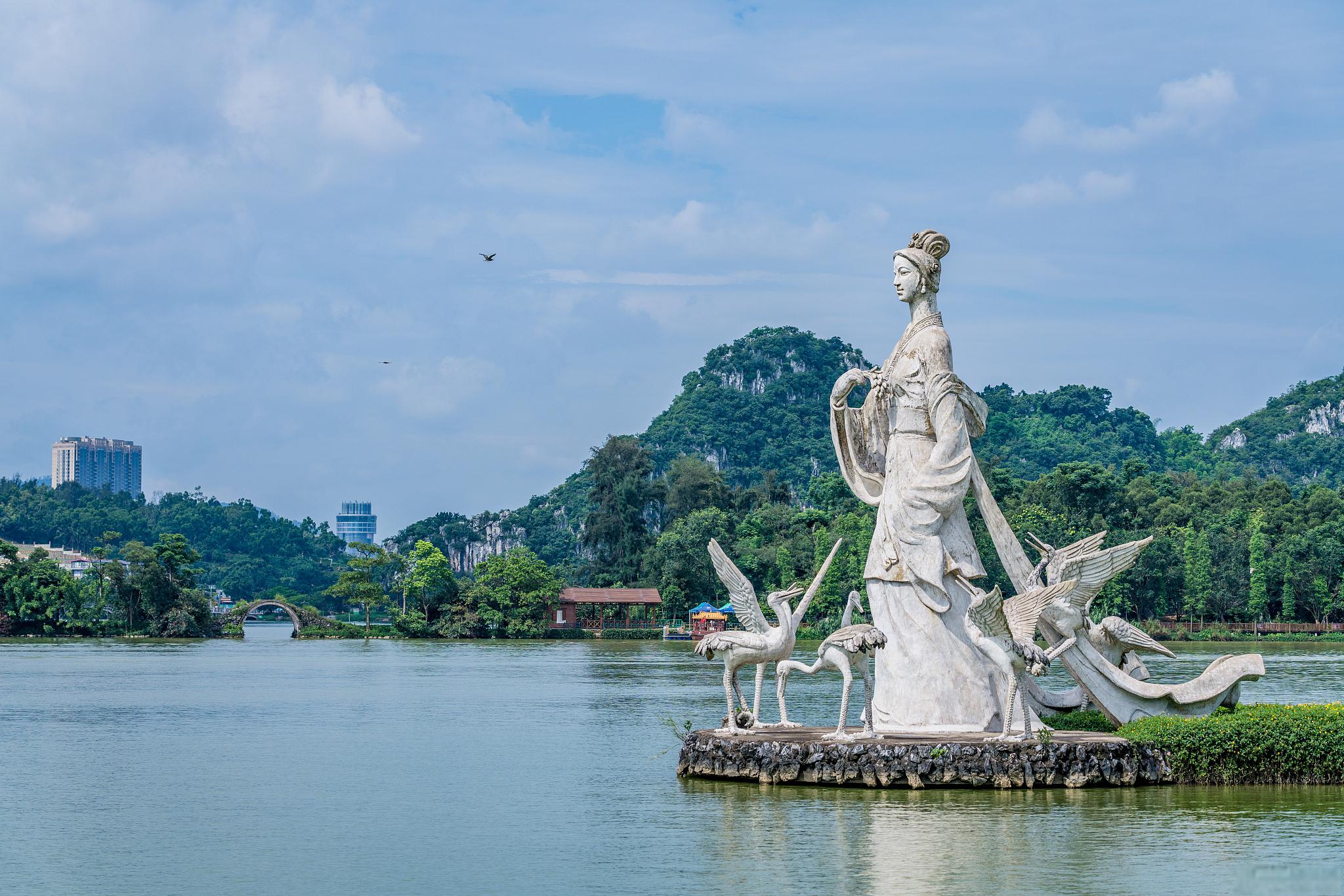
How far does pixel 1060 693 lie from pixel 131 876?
11.8 metres

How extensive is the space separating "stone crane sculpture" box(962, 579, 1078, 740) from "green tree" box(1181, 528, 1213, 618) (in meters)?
57.2

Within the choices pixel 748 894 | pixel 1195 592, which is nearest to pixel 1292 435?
pixel 1195 592

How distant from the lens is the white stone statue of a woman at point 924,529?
1938 cm

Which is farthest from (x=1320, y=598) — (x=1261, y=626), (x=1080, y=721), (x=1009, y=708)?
(x=1009, y=708)

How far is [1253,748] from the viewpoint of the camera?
61.8 ft

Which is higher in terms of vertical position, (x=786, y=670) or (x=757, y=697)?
(x=786, y=670)

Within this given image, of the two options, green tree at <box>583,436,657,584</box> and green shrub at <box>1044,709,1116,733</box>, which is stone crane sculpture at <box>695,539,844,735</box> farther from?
green tree at <box>583,436,657,584</box>

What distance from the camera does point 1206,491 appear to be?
87.4 m

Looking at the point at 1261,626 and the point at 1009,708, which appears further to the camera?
the point at 1261,626

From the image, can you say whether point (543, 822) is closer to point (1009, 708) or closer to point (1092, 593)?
point (1009, 708)

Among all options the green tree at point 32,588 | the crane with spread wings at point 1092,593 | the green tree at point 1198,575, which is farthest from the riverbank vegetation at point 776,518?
the crane with spread wings at point 1092,593

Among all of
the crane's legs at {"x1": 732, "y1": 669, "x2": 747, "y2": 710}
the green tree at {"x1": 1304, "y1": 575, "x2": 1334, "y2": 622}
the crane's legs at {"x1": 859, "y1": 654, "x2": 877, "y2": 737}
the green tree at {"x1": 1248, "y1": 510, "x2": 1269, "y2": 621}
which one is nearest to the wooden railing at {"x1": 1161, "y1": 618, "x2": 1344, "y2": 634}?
the green tree at {"x1": 1304, "y1": 575, "x2": 1334, "y2": 622}

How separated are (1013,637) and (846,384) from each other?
3.82 metres

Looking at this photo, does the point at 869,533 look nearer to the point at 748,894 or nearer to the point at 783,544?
the point at 783,544
